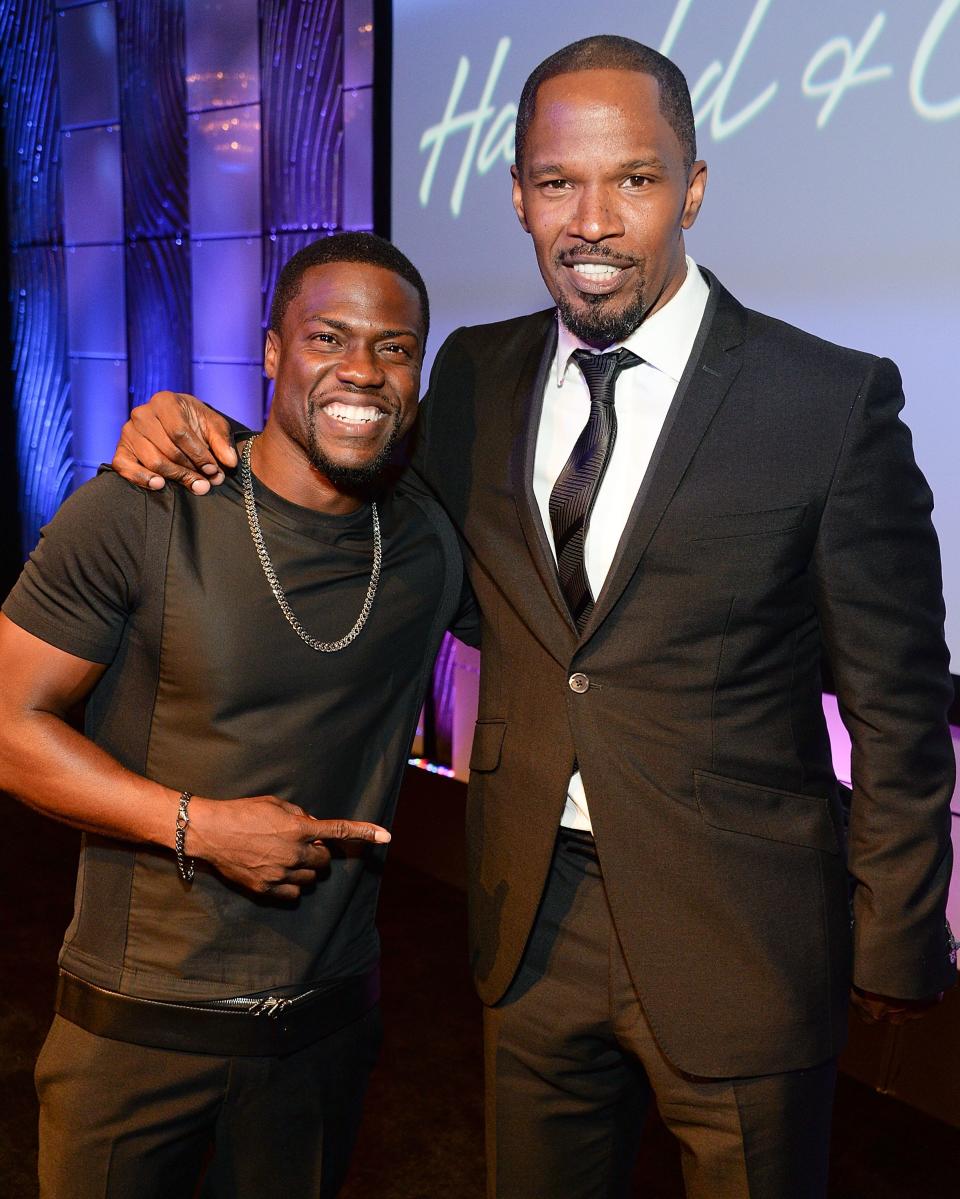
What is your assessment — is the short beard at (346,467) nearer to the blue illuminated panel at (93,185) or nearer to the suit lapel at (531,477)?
the suit lapel at (531,477)

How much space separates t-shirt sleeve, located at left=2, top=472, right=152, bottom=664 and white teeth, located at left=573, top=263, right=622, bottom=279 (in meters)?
0.60

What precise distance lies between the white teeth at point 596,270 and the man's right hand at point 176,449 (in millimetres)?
490

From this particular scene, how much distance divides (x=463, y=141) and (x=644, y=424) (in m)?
2.18

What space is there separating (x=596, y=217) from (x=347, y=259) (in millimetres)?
334

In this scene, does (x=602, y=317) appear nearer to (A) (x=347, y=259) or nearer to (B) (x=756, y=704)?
(A) (x=347, y=259)

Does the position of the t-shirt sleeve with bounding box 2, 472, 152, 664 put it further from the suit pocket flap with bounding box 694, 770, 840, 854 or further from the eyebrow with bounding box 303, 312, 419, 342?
the suit pocket flap with bounding box 694, 770, 840, 854

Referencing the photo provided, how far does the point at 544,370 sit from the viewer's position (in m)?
1.63

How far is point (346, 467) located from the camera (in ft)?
5.04

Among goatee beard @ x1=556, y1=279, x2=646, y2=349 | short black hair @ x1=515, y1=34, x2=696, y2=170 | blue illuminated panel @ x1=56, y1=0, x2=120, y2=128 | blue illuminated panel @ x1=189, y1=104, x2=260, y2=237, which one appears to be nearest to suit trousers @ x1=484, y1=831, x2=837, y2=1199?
goatee beard @ x1=556, y1=279, x2=646, y2=349

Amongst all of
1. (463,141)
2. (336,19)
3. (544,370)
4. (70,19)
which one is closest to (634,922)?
(544,370)

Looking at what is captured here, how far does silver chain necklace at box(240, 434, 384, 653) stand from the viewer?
1496mm

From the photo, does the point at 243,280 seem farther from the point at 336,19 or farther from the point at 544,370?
the point at 544,370

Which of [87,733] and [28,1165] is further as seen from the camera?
[28,1165]

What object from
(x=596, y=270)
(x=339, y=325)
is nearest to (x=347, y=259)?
(x=339, y=325)
